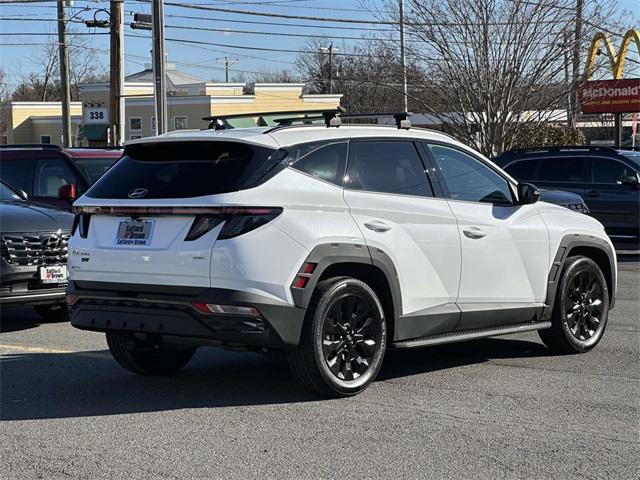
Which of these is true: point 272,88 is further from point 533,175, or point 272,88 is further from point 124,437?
point 124,437

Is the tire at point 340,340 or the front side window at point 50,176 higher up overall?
the front side window at point 50,176

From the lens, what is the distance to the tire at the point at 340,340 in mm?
5984

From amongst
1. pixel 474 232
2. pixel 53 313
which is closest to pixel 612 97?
pixel 53 313

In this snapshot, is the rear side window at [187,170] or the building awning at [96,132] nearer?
the rear side window at [187,170]

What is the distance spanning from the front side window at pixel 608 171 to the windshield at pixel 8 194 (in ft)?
34.4

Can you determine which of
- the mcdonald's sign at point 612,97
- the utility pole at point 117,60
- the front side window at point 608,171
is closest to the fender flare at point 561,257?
the front side window at point 608,171

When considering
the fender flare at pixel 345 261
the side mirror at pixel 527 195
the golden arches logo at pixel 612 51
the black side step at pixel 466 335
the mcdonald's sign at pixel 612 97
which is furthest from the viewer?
the mcdonald's sign at pixel 612 97

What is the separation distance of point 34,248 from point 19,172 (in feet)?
10.9

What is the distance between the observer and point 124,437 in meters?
5.47

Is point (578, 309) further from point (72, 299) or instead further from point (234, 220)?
point (72, 299)

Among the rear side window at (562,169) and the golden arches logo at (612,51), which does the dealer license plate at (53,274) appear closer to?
the rear side window at (562,169)

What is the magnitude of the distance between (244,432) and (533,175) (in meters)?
12.9

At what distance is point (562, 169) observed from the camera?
17.3m

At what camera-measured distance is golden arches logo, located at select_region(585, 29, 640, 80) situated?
24.3m
